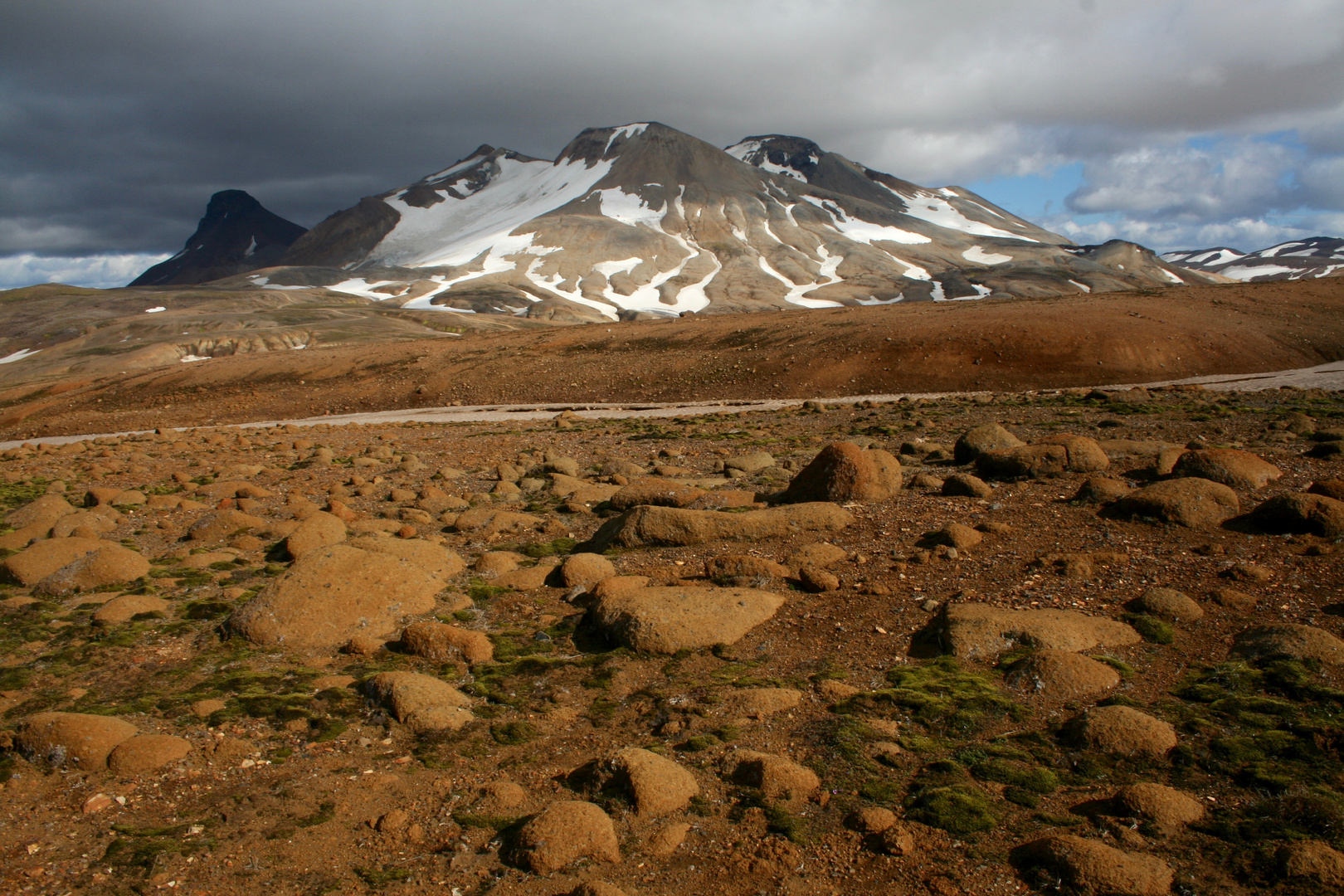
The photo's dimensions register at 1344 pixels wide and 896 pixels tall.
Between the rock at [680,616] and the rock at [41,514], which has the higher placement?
the rock at [41,514]

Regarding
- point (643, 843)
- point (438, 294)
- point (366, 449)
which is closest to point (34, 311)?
point (438, 294)

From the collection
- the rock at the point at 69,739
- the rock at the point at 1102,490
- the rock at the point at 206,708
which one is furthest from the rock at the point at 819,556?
the rock at the point at 69,739

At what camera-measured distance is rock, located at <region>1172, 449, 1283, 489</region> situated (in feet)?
36.7

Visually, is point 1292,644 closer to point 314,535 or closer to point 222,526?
point 314,535

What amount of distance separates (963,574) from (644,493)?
5.39m

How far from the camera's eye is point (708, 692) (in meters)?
7.08

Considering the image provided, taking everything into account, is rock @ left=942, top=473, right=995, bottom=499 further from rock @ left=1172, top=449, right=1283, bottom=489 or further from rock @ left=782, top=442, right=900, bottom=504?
rock @ left=1172, top=449, right=1283, bottom=489

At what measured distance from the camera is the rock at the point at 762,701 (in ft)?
21.9

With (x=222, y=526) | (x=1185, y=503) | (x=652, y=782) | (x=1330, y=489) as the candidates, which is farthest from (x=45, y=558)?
(x=1330, y=489)

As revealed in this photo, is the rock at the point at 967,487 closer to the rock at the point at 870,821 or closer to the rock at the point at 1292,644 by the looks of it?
the rock at the point at 1292,644

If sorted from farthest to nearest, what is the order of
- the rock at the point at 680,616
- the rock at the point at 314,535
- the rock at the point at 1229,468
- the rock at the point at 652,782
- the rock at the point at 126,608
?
1. the rock at the point at 314,535
2. the rock at the point at 1229,468
3. the rock at the point at 126,608
4. the rock at the point at 680,616
5. the rock at the point at 652,782

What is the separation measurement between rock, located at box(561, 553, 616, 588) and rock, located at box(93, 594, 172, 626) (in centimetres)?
484

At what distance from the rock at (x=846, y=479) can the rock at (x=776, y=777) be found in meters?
6.35

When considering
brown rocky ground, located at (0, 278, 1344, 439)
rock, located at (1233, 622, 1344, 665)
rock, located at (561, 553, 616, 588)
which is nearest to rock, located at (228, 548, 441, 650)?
rock, located at (561, 553, 616, 588)
